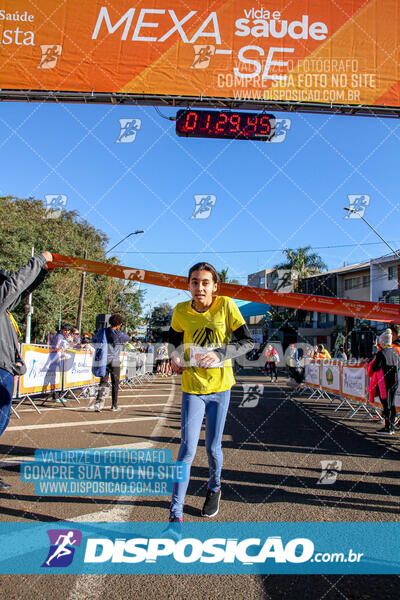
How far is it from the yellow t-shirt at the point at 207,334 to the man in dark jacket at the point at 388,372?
204 inches

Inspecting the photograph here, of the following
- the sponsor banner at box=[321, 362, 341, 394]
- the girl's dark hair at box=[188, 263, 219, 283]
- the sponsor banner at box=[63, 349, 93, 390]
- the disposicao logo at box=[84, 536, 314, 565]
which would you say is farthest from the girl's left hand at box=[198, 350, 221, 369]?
the sponsor banner at box=[321, 362, 341, 394]

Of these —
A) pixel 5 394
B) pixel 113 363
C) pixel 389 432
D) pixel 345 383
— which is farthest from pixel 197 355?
pixel 345 383

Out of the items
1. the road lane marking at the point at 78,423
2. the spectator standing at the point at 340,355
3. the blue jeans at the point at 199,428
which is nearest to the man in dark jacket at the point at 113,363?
the road lane marking at the point at 78,423

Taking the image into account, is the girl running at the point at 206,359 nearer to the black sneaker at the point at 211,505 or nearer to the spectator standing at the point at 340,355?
the black sneaker at the point at 211,505

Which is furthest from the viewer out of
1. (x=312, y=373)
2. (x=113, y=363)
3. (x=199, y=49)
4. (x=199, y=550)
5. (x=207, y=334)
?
(x=312, y=373)

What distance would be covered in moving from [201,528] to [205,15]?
38.2ft

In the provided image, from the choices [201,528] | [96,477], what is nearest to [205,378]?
[201,528]

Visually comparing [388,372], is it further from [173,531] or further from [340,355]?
[340,355]

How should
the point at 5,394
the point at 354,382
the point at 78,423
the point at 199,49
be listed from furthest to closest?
the point at 199,49, the point at 354,382, the point at 78,423, the point at 5,394

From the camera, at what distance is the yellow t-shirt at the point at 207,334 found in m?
3.21

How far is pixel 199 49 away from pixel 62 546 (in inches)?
438

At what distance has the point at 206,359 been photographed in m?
3.16

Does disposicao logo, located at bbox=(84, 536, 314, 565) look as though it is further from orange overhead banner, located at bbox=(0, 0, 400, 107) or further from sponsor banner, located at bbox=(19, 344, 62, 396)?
orange overhead banner, located at bbox=(0, 0, 400, 107)

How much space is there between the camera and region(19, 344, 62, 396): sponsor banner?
8.81 meters
